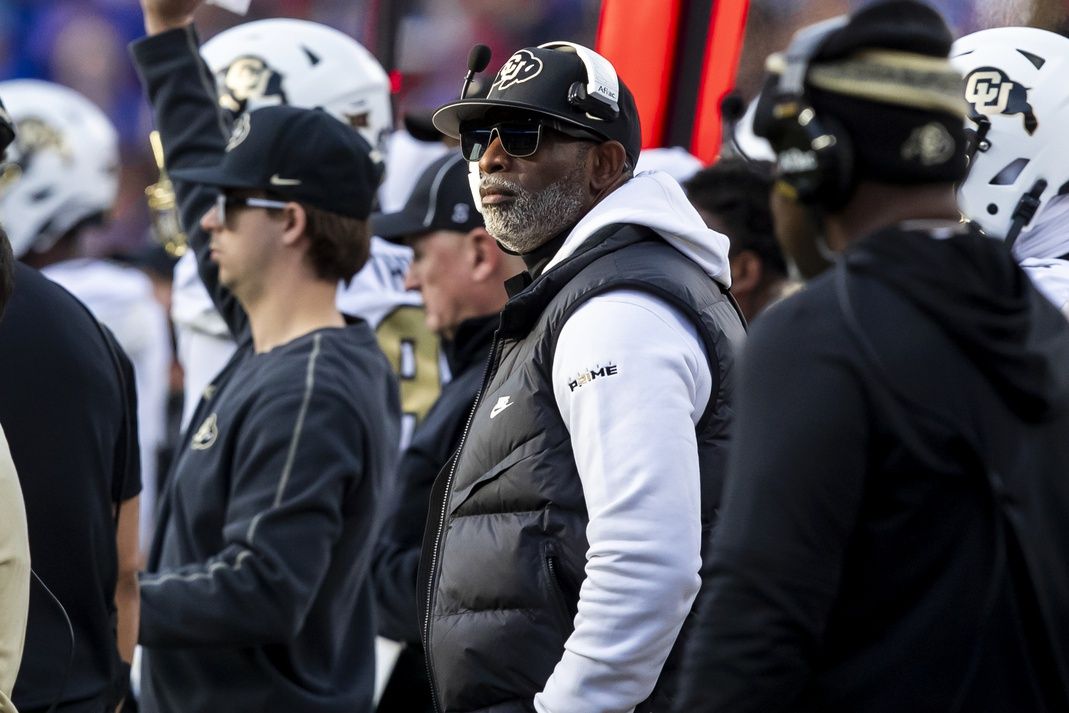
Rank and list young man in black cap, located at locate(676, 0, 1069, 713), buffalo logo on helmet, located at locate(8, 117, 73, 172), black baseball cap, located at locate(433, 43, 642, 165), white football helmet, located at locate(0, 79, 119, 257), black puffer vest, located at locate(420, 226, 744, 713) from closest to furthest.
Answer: young man in black cap, located at locate(676, 0, 1069, 713)
black puffer vest, located at locate(420, 226, 744, 713)
black baseball cap, located at locate(433, 43, 642, 165)
white football helmet, located at locate(0, 79, 119, 257)
buffalo logo on helmet, located at locate(8, 117, 73, 172)

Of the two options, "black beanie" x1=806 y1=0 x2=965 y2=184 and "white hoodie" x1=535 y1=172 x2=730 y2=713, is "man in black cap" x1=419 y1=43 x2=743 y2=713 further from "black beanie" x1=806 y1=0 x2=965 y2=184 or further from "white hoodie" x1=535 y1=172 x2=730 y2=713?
"black beanie" x1=806 y1=0 x2=965 y2=184

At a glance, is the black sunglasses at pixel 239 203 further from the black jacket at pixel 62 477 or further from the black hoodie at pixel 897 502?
the black hoodie at pixel 897 502

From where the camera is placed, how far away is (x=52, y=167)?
24.2 ft

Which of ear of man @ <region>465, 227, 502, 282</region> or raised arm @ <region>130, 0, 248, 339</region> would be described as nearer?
raised arm @ <region>130, 0, 248, 339</region>

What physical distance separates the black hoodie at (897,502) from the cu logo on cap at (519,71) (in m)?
1.51

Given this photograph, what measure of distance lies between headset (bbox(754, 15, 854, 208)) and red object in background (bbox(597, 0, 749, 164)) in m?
4.20

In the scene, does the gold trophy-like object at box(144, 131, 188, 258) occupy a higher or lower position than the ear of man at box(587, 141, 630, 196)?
lower

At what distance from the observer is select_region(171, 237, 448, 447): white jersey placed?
248 inches

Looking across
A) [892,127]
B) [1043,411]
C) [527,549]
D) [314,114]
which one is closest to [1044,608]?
[1043,411]

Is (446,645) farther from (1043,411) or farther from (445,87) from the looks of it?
(445,87)

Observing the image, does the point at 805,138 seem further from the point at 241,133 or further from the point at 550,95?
the point at 241,133

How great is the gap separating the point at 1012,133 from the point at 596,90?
1213 mm

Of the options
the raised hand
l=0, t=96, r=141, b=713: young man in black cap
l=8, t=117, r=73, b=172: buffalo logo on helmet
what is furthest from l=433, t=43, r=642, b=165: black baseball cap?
l=8, t=117, r=73, b=172: buffalo logo on helmet

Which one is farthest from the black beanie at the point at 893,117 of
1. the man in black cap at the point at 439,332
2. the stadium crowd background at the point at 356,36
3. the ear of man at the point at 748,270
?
the stadium crowd background at the point at 356,36
